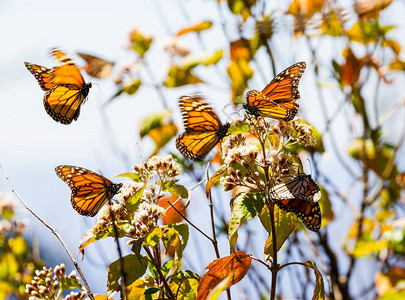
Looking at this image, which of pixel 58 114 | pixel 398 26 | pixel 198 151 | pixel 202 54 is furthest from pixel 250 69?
pixel 398 26

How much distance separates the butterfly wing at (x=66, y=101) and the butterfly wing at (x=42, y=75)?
3 centimetres

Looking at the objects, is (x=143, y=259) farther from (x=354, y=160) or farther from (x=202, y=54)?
(x=354, y=160)

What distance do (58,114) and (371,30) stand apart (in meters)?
1.93

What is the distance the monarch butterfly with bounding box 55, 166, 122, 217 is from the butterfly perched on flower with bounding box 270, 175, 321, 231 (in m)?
0.52

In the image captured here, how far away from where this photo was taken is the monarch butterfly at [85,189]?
1286 mm

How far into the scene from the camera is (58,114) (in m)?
1.73

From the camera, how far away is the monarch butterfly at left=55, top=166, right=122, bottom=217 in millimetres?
1286

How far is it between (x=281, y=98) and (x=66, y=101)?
1018 mm

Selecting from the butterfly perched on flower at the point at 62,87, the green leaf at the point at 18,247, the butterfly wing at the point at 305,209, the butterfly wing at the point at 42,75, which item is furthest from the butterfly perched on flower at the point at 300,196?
the green leaf at the point at 18,247

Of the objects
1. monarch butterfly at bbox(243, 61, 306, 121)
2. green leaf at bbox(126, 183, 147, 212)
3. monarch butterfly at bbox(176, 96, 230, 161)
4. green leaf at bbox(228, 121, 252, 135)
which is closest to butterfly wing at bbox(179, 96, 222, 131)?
monarch butterfly at bbox(176, 96, 230, 161)

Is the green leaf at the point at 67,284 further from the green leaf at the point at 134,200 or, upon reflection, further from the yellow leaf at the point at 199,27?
the yellow leaf at the point at 199,27

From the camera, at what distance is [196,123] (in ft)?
4.61

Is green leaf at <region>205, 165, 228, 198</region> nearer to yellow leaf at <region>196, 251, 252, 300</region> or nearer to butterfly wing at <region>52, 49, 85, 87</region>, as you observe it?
yellow leaf at <region>196, 251, 252, 300</region>

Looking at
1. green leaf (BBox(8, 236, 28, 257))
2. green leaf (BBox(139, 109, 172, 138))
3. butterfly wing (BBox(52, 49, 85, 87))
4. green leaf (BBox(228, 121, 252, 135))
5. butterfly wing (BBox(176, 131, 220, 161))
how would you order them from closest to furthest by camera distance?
green leaf (BBox(228, 121, 252, 135))
butterfly wing (BBox(176, 131, 220, 161))
butterfly wing (BBox(52, 49, 85, 87))
green leaf (BBox(139, 109, 172, 138))
green leaf (BBox(8, 236, 28, 257))
